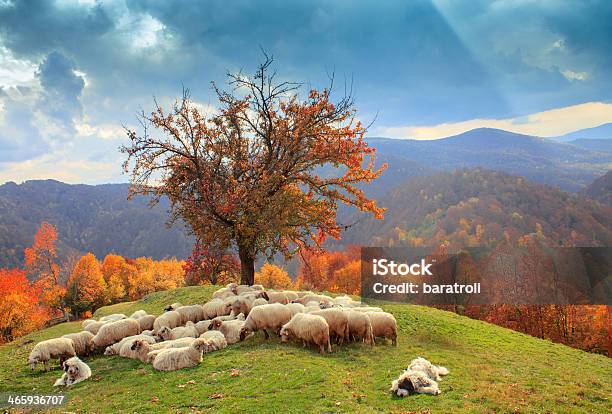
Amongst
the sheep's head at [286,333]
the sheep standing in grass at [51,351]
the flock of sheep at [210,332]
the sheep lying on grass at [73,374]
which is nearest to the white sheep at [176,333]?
the flock of sheep at [210,332]

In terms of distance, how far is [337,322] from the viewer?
1806cm

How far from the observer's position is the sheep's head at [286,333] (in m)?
17.7

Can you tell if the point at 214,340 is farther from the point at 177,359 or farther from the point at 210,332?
the point at 177,359

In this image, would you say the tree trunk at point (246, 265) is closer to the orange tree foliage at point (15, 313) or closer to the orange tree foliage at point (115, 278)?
the orange tree foliage at point (15, 313)

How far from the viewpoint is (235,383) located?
13.3 metres

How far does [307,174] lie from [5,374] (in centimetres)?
1904

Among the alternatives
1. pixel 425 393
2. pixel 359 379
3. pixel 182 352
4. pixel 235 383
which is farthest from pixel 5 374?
pixel 425 393

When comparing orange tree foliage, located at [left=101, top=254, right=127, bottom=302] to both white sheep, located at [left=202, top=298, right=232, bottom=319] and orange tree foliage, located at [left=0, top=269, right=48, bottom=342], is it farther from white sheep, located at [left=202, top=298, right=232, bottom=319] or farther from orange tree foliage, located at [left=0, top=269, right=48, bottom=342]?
white sheep, located at [left=202, top=298, right=232, bottom=319]

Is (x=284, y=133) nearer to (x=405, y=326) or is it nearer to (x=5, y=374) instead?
(x=405, y=326)

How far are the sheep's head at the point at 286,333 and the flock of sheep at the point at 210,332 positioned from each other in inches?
1.7

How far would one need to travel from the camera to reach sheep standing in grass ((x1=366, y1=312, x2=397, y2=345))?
19328 mm

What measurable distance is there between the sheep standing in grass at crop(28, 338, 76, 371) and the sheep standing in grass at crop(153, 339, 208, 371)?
199 inches

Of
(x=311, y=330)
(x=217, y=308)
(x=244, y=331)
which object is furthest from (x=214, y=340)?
(x=217, y=308)

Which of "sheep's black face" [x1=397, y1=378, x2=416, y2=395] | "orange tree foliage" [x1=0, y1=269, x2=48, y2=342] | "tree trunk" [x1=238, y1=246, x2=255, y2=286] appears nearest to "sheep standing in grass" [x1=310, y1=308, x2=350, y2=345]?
"sheep's black face" [x1=397, y1=378, x2=416, y2=395]
